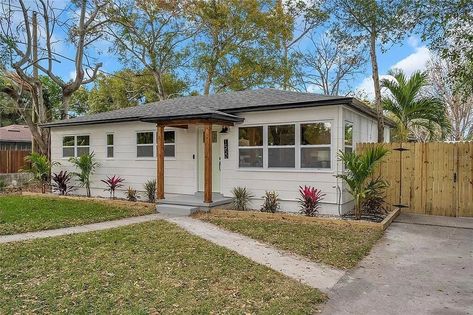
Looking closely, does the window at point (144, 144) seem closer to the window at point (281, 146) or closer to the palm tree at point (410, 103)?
the window at point (281, 146)

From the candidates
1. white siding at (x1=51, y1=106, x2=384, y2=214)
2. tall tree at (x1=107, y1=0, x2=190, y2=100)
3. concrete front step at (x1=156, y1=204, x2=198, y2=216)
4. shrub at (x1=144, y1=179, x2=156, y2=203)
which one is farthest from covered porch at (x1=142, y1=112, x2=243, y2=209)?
tall tree at (x1=107, y1=0, x2=190, y2=100)

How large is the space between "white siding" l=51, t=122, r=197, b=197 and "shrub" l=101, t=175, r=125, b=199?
0.18 meters

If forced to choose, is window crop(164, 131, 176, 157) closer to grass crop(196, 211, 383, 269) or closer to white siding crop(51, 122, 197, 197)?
white siding crop(51, 122, 197, 197)

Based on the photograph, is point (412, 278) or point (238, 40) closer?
point (412, 278)

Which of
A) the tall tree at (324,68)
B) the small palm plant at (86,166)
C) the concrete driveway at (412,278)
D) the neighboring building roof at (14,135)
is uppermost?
the tall tree at (324,68)

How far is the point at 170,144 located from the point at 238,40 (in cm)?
1526

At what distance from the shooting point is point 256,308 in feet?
12.5

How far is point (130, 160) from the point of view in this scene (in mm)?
12734

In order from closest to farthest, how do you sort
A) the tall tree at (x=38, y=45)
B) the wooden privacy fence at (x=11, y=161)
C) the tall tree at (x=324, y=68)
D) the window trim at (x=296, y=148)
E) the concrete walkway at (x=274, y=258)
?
the concrete walkway at (x=274, y=258) → the window trim at (x=296, y=148) → the tall tree at (x=38, y=45) → the wooden privacy fence at (x=11, y=161) → the tall tree at (x=324, y=68)

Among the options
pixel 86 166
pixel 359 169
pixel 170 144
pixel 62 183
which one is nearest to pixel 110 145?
pixel 86 166

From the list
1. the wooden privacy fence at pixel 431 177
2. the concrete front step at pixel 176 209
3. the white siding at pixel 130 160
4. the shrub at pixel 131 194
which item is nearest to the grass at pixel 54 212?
the concrete front step at pixel 176 209

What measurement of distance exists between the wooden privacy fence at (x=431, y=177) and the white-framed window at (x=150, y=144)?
6.20 metres

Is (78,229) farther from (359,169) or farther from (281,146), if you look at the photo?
(359,169)

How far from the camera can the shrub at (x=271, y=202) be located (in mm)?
9797
